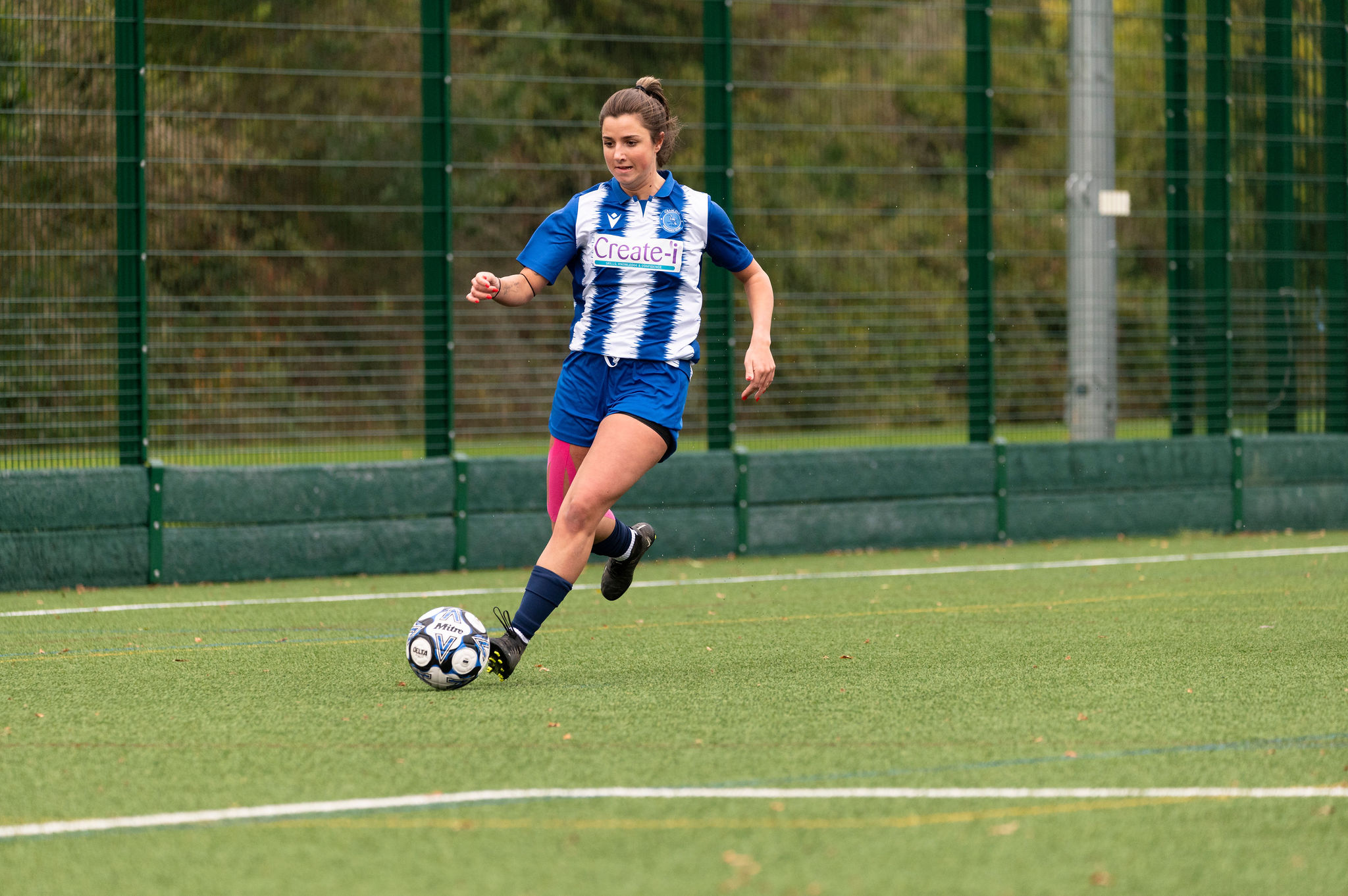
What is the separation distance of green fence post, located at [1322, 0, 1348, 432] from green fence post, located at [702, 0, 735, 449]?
497 cm

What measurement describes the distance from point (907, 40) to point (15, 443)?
6870 mm

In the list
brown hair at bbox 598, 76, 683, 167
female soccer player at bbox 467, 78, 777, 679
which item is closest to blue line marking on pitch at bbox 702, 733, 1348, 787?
female soccer player at bbox 467, 78, 777, 679

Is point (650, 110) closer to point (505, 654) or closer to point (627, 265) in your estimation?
point (627, 265)

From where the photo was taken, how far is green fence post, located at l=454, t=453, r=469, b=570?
10.4 metres

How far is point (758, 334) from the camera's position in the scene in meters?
6.40

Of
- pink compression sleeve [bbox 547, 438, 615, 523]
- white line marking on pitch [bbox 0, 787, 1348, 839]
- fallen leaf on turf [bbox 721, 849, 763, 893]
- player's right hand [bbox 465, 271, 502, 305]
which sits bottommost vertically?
fallen leaf on turf [bbox 721, 849, 763, 893]

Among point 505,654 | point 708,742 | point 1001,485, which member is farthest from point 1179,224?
point 708,742

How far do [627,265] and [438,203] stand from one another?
4.70 meters

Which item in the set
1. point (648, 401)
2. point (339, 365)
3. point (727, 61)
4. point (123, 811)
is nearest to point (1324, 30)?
point (727, 61)

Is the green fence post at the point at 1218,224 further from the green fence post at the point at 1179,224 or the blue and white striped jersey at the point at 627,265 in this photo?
Result: the blue and white striped jersey at the point at 627,265

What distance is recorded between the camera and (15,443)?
9.68m

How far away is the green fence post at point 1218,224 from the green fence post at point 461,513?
5799 millimetres

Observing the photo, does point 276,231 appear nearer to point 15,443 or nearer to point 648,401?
point 15,443

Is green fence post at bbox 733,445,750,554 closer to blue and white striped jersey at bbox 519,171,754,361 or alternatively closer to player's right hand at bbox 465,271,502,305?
blue and white striped jersey at bbox 519,171,754,361
